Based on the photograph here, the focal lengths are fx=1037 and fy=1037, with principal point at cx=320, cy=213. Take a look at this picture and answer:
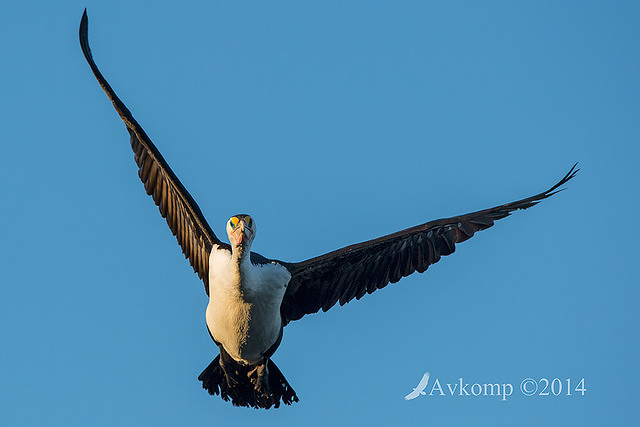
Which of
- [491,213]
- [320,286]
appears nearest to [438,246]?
[491,213]

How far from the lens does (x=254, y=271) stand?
12.0 m

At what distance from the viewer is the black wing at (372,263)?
12328 millimetres

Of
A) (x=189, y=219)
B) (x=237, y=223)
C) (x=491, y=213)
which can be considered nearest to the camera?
(x=237, y=223)

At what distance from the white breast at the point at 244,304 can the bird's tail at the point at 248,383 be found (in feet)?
1.17

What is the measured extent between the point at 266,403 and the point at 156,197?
2974 millimetres

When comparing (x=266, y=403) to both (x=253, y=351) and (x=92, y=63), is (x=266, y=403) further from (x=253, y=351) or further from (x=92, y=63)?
(x=92, y=63)

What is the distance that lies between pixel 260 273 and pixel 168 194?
6.38 ft

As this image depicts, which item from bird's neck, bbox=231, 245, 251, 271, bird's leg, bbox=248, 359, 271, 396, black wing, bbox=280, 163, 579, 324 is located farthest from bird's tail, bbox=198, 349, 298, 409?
bird's neck, bbox=231, 245, 251, 271

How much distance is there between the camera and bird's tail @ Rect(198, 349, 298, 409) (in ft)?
42.3

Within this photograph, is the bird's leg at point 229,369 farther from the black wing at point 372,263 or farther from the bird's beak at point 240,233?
the bird's beak at point 240,233

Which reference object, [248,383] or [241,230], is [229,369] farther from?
[241,230]

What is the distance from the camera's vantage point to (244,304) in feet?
39.6

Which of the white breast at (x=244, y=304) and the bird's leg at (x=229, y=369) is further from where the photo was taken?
the bird's leg at (x=229, y=369)

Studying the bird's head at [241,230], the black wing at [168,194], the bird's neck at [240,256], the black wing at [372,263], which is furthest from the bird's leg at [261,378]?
the bird's head at [241,230]
